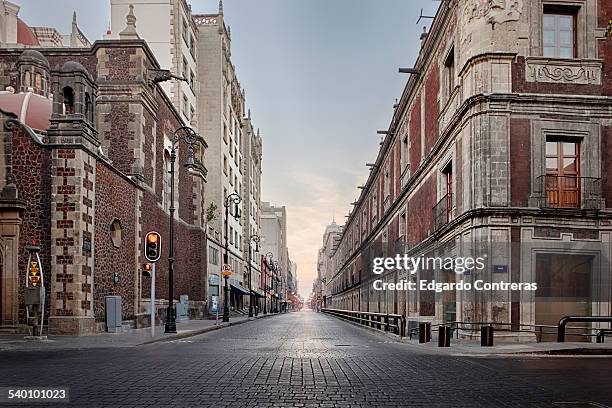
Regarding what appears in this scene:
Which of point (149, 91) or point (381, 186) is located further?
point (381, 186)

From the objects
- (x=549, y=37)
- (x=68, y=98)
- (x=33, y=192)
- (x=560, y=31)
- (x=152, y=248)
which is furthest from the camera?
(x=68, y=98)

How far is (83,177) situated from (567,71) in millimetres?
16386

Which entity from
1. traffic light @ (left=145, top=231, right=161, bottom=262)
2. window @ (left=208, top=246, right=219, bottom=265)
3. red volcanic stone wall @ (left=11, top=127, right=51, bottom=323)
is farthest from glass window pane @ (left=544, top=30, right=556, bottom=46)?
window @ (left=208, top=246, right=219, bottom=265)

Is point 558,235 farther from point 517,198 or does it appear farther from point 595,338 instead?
point 595,338

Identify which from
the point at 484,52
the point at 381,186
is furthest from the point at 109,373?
the point at 381,186

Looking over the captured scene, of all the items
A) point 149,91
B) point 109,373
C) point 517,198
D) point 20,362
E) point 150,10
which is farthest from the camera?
point 150,10

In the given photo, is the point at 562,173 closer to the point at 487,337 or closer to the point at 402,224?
the point at 487,337

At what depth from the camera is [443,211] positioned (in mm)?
24875

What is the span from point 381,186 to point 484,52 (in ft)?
94.5

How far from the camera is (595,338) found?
2038 centimetres

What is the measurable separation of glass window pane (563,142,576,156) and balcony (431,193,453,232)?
4.69m

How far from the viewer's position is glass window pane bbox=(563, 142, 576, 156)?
20.9 metres

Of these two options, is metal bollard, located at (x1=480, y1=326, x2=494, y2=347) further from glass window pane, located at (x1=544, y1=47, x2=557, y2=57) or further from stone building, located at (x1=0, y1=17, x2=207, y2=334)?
stone building, located at (x1=0, y1=17, x2=207, y2=334)

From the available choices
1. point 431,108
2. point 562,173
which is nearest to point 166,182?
point 431,108
